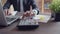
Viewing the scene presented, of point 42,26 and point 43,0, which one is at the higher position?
point 43,0

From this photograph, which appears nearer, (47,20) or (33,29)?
(33,29)

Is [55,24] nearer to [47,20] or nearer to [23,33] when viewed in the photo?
[47,20]

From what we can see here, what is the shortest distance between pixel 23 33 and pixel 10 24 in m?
0.27

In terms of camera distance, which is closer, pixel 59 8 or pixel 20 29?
pixel 20 29

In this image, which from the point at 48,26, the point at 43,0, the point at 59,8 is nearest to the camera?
the point at 48,26

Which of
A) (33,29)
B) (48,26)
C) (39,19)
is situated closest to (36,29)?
(33,29)

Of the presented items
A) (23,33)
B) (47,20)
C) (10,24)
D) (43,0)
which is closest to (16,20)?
(10,24)

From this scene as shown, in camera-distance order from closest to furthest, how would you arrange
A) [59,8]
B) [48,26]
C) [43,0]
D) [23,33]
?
[23,33]
[48,26]
[59,8]
[43,0]

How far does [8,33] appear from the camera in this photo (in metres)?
1.13

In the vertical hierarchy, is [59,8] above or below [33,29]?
above

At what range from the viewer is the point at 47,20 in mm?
1430

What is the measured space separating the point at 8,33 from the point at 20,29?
0.11m

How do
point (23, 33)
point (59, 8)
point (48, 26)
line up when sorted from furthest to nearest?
point (59, 8) < point (48, 26) < point (23, 33)

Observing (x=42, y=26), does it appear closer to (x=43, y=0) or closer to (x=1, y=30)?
(x=1, y=30)
